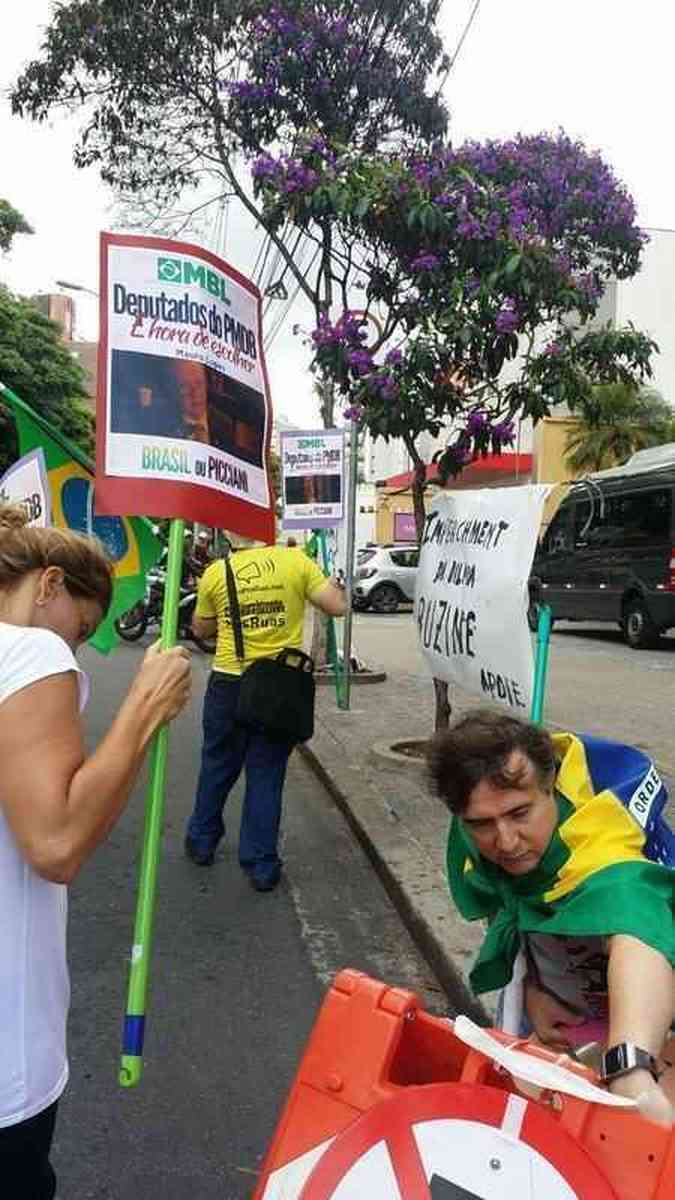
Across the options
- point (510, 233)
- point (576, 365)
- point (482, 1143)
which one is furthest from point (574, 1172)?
point (576, 365)

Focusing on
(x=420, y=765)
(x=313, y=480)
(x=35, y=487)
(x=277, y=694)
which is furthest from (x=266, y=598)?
(x=313, y=480)

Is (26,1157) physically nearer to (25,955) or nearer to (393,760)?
(25,955)

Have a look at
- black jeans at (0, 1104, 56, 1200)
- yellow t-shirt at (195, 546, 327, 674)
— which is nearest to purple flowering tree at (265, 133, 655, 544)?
yellow t-shirt at (195, 546, 327, 674)

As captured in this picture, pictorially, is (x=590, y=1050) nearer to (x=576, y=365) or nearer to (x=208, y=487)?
(x=208, y=487)

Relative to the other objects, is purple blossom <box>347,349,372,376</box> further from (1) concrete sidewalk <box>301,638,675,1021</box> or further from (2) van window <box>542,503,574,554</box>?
(2) van window <box>542,503,574,554</box>

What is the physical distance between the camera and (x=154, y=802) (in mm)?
2207

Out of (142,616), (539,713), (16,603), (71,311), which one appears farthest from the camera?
(71,311)

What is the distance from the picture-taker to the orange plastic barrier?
4.36 feet

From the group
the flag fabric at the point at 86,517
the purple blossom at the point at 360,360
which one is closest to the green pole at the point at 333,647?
the purple blossom at the point at 360,360

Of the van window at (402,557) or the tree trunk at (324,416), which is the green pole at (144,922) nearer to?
the tree trunk at (324,416)

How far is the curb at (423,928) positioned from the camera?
372cm

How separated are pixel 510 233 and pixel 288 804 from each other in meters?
3.73

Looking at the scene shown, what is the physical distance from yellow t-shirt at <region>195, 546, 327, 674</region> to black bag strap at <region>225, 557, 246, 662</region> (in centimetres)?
2

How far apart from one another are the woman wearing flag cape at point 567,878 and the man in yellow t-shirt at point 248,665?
290 cm
